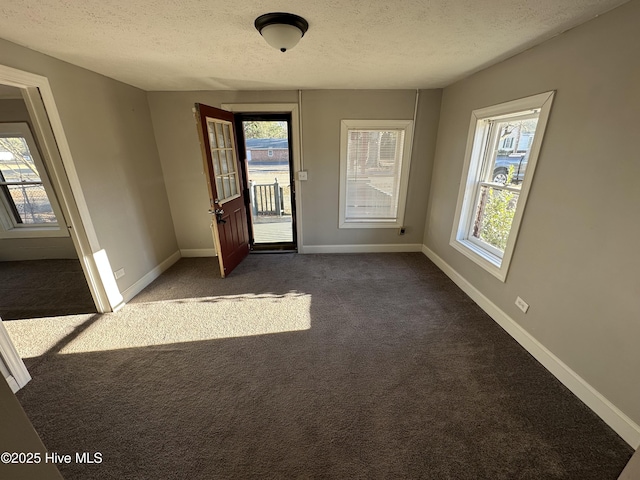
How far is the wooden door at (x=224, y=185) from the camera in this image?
2.81 m

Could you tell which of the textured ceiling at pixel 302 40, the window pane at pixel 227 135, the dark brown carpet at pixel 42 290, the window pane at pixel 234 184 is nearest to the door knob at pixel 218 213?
the window pane at pixel 234 184

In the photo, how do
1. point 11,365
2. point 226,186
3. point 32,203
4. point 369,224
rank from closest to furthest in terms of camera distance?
point 11,365 < point 226,186 < point 32,203 < point 369,224

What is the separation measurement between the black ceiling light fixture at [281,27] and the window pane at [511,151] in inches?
78.5

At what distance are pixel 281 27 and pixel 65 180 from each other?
2170mm

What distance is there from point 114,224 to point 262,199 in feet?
11.2

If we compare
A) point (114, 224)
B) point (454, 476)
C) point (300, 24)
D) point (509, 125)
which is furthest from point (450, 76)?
point (114, 224)

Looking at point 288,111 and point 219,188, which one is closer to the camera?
point 219,188

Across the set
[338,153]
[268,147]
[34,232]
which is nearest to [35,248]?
[34,232]

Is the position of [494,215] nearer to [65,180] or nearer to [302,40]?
[302,40]

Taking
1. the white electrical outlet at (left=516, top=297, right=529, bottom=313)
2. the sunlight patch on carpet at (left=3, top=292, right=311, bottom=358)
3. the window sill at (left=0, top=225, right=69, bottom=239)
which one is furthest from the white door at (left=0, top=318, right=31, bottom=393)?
the white electrical outlet at (left=516, top=297, right=529, bottom=313)

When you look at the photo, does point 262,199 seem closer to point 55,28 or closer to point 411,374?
point 55,28

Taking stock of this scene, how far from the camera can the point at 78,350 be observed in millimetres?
2121

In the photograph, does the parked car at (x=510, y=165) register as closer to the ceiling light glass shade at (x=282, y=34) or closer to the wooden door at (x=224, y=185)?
the ceiling light glass shade at (x=282, y=34)

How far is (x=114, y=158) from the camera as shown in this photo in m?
2.71
